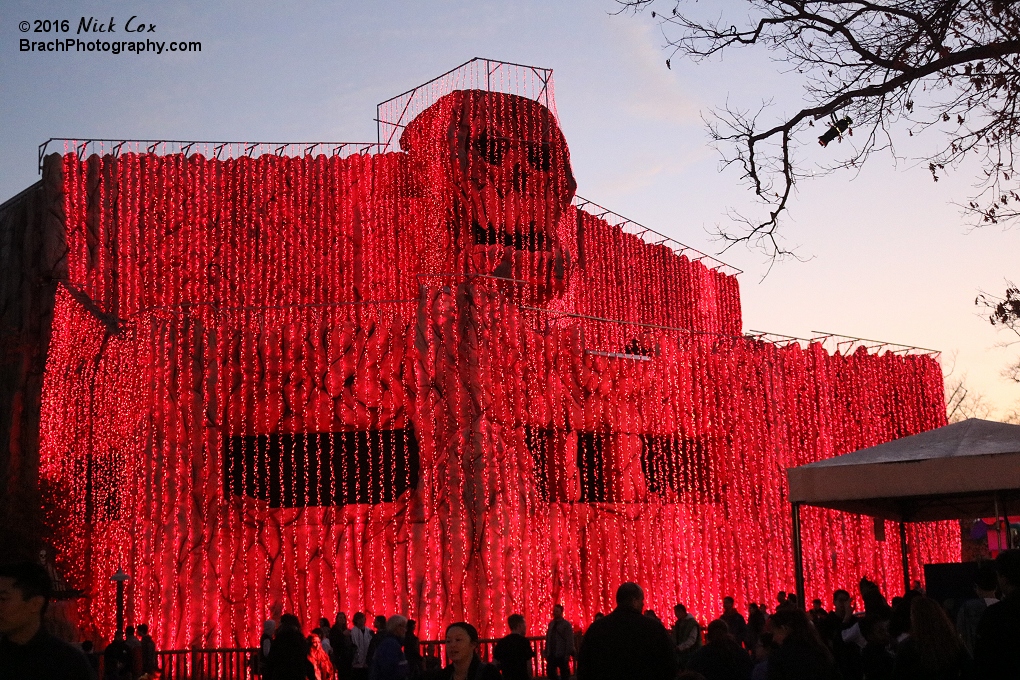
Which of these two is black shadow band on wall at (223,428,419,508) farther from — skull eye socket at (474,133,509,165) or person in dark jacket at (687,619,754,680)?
person in dark jacket at (687,619,754,680)

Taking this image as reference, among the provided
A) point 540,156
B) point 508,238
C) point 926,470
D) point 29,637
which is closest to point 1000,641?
point 29,637

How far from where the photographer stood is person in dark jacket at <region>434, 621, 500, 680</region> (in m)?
5.55

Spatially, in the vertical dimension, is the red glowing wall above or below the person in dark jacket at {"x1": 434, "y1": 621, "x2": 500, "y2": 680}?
Answer: above

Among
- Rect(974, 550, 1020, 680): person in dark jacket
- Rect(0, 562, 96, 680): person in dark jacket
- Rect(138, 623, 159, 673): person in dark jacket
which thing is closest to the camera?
Rect(0, 562, 96, 680): person in dark jacket

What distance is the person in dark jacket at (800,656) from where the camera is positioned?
569 centimetres

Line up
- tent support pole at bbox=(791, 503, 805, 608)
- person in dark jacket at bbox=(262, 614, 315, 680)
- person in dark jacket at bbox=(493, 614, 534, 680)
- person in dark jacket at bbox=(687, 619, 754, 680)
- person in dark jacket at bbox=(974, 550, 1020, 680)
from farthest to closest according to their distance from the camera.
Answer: tent support pole at bbox=(791, 503, 805, 608) → person in dark jacket at bbox=(493, 614, 534, 680) → person in dark jacket at bbox=(687, 619, 754, 680) → person in dark jacket at bbox=(262, 614, 315, 680) → person in dark jacket at bbox=(974, 550, 1020, 680)

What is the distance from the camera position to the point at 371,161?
87.9 ft

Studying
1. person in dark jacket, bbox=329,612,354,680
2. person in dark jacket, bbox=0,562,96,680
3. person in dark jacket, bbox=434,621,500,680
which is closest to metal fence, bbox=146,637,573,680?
person in dark jacket, bbox=329,612,354,680

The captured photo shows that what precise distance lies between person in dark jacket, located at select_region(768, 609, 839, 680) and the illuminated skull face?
17.3 meters

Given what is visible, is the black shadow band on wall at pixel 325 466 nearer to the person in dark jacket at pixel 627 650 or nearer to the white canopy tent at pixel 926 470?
the white canopy tent at pixel 926 470

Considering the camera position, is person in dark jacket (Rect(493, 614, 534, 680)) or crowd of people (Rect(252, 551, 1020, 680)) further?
person in dark jacket (Rect(493, 614, 534, 680))

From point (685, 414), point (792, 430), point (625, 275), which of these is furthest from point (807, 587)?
point (625, 275)

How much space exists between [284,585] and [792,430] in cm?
1176

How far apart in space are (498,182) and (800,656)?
18560 mm
